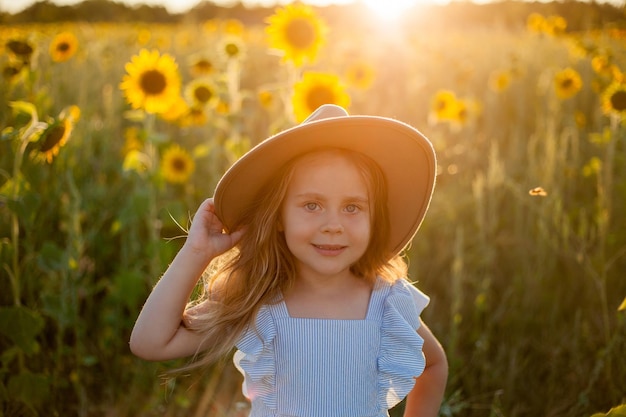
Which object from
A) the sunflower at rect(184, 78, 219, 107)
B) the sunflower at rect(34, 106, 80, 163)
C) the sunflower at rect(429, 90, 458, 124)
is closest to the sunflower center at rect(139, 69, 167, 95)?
the sunflower at rect(184, 78, 219, 107)

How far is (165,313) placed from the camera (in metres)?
1.53

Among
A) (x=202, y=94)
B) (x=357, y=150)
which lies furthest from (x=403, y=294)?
(x=202, y=94)

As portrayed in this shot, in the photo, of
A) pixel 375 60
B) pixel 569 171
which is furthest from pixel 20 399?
pixel 375 60

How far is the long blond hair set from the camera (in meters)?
1.59

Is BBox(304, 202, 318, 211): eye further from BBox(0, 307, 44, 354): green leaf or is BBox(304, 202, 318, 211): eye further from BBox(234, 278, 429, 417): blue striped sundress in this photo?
BBox(0, 307, 44, 354): green leaf

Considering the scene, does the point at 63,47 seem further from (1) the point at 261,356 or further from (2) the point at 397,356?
Answer: (2) the point at 397,356

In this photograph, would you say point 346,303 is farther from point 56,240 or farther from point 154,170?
point 56,240

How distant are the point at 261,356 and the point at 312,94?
5.19 feet

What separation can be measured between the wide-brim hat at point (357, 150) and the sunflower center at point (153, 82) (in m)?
1.68

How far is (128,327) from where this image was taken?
270 centimetres

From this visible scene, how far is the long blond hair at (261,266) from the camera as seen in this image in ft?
5.23

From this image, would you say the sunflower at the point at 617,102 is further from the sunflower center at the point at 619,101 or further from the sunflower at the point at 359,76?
the sunflower at the point at 359,76

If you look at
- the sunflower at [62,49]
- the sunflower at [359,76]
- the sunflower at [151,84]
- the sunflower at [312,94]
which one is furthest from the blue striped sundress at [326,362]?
the sunflower at [359,76]

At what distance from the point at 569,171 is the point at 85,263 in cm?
230
